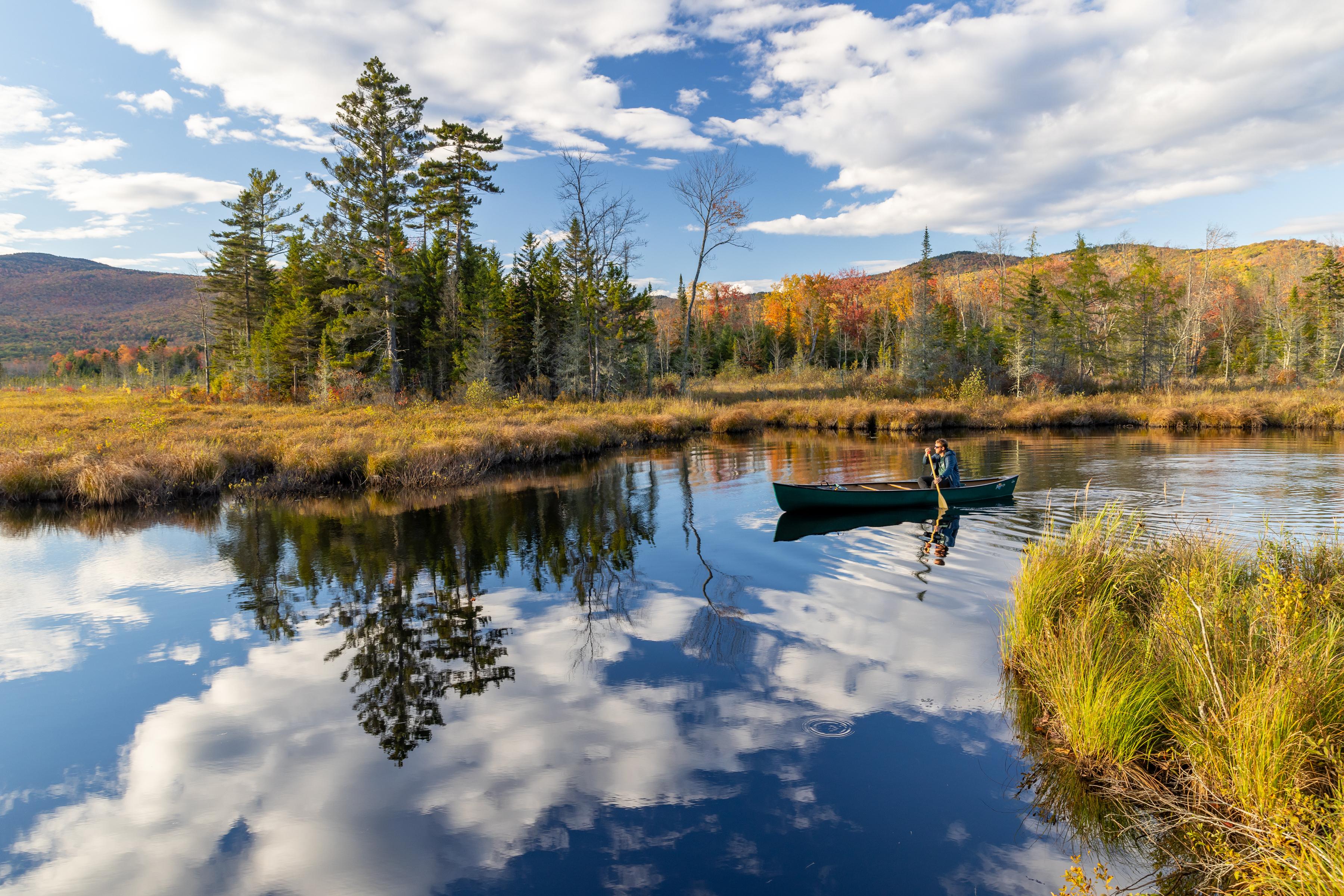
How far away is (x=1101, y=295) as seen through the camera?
167ft

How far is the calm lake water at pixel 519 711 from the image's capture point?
4680mm

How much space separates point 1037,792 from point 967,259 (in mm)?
152331

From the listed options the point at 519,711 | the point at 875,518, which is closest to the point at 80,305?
the point at 875,518

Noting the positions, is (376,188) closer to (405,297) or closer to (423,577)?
(405,297)

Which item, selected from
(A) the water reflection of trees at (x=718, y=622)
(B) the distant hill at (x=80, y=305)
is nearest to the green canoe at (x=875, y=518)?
(A) the water reflection of trees at (x=718, y=622)

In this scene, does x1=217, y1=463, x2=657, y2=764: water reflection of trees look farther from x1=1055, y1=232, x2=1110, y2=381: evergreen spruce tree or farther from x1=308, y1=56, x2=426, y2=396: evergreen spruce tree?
x1=1055, y1=232, x2=1110, y2=381: evergreen spruce tree

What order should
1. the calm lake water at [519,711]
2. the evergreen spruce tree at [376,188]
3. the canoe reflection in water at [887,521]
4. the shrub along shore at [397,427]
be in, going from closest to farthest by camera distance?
the calm lake water at [519,711] < the canoe reflection in water at [887,521] < the shrub along shore at [397,427] < the evergreen spruce tree at [376,188]

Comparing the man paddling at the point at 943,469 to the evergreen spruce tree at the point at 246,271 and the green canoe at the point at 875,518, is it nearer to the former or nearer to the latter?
the green canoe at the point at 875,518

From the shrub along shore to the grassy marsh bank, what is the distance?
17.5m

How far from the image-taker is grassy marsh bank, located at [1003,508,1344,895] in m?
3.90

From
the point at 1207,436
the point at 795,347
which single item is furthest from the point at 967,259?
the point at 1207,436

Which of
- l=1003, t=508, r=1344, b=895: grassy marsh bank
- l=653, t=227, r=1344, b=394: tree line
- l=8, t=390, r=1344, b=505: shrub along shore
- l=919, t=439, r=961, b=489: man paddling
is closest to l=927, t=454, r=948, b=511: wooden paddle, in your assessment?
l=919, t=439, r=961, b=489: man paddling

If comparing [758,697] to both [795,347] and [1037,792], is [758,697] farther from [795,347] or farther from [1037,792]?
[795,347]

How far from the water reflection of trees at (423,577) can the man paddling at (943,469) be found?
6.66 metres
